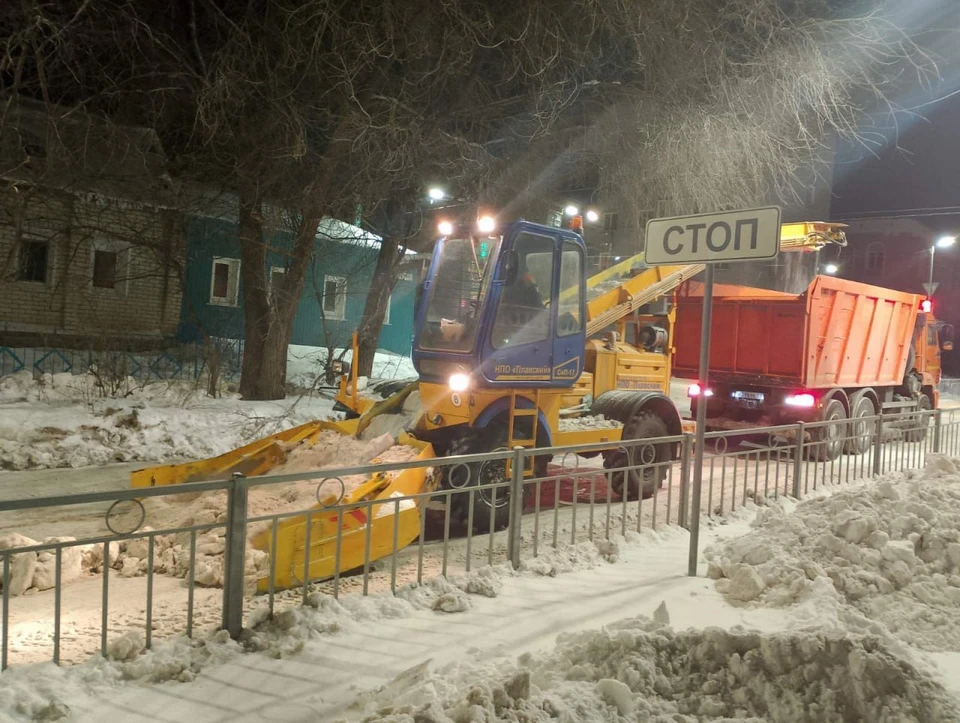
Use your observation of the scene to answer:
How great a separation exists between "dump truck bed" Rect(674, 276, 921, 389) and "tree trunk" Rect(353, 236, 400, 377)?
6207mm

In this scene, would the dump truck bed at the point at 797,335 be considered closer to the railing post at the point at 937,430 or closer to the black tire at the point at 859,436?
the black tire at the point at 859,436

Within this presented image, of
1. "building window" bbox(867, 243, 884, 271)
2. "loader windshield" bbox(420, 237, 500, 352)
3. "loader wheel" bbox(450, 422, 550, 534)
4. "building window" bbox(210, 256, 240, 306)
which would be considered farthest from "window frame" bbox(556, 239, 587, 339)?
"building window" bbox(867, 243, 884, 271)

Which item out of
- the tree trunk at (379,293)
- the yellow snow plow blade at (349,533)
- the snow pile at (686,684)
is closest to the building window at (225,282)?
the tree trunk at (379,293)

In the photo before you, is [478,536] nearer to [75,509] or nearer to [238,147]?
[75,509]

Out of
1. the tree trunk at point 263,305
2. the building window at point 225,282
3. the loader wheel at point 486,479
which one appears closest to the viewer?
the loader wheel at point 486,479

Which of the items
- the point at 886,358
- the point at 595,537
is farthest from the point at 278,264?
the point at 595,537

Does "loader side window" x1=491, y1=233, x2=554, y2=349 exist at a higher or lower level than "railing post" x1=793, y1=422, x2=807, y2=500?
higher

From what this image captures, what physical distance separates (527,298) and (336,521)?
9.80 feet

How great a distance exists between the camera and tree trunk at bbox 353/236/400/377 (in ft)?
51.4

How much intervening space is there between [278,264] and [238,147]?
9.20 m

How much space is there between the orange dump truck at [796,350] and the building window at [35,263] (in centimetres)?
1431

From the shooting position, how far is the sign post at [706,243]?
485 centimetres

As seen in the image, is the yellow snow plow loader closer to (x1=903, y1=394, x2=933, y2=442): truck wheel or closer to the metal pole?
the metal pole

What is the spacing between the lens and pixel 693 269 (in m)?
9.91
